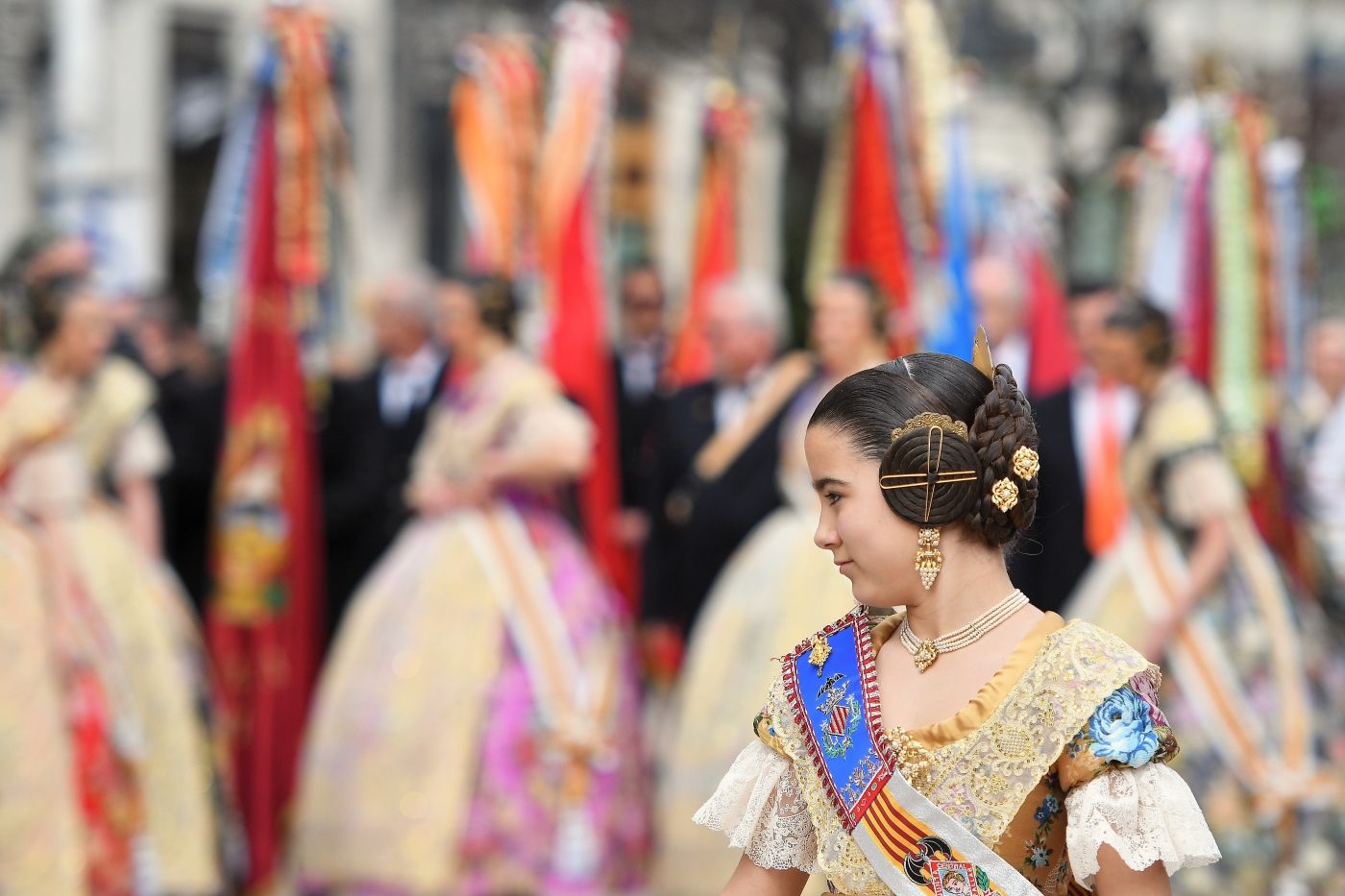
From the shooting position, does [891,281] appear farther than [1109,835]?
Yes

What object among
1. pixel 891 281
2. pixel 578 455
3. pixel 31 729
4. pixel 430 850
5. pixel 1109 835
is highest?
pixel 1109 835

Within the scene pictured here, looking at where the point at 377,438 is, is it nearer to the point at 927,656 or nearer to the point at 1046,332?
the point at 1046,332

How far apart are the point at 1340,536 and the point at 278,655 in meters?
3.83

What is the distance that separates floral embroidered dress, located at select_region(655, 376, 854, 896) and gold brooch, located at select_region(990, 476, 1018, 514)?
3.34 meters

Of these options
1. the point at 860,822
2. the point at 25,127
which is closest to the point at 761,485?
the point at 860,822

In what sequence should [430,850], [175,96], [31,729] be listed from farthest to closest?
[175,96] → [430,850] → [31,729]

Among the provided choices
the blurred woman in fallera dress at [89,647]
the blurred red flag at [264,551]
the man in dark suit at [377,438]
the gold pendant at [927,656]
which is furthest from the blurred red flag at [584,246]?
the gold pendant at [927,656]

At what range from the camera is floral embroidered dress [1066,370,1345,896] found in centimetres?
550

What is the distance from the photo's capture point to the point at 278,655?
677cm

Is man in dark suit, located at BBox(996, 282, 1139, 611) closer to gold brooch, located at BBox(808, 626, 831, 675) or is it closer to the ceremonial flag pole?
the ceremonial flag pole

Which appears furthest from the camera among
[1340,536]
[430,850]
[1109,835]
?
[1340,536]

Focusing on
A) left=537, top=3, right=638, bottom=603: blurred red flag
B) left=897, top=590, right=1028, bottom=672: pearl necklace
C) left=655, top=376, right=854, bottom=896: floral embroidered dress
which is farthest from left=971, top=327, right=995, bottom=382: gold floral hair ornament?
left=537, top=3, right=638, bottom=603: blurred red flag

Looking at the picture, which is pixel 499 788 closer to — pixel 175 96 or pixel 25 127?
pixel 25 127

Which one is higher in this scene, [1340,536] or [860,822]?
[860,822]
